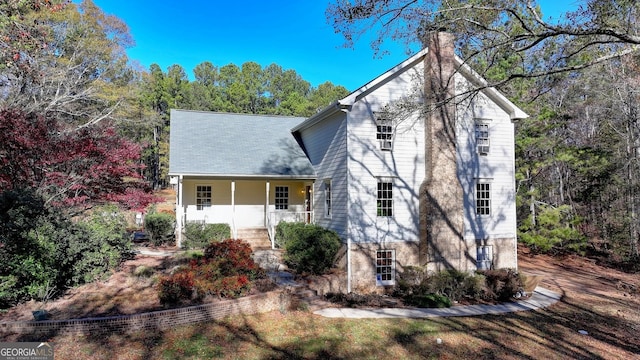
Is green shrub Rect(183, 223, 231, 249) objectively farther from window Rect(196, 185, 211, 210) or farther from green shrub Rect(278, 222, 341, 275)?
green shrub Rect(278, 222, 341, 275)

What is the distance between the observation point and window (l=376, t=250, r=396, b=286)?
13.8 meters

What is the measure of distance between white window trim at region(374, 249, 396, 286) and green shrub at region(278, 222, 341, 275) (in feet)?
5.61

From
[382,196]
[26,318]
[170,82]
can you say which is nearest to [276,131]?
[382,196]

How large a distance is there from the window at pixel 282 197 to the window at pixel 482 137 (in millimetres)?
9433

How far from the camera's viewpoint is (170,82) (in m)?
44.5

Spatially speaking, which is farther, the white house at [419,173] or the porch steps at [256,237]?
the porch steps at [256,237]

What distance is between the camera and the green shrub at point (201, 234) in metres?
15.9

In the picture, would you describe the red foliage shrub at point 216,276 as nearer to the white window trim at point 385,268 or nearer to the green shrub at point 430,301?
the green shrub at point 430,301

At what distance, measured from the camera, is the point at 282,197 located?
62.6ft

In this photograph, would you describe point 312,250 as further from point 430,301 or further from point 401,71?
point 401,71

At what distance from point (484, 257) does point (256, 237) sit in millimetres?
10157

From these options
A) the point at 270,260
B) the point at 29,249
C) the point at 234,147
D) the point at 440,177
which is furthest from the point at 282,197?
the point at 29,249

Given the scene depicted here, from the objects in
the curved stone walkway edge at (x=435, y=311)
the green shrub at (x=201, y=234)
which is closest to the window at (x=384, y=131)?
the curved stone walkway edge at (x=435, y=311)

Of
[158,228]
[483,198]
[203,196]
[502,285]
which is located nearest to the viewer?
[502,285]
